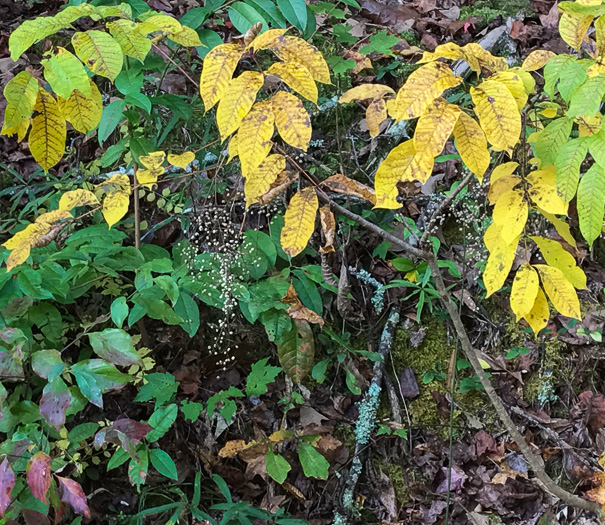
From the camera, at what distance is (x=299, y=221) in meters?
1.26

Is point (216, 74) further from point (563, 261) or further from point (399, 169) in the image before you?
point (563, 261)

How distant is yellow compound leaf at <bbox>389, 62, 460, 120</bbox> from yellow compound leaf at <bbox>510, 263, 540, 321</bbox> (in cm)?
46

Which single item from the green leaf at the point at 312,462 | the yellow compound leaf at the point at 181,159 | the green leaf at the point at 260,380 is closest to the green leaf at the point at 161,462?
the green leaf at the point at 260,380

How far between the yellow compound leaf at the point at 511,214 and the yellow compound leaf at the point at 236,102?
56cm

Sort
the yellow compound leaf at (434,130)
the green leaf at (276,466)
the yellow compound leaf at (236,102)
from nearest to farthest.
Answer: the yellow compound leaf at (434,130) < the yellow compound leaf at (236,102) < the green leaf at (276,466)

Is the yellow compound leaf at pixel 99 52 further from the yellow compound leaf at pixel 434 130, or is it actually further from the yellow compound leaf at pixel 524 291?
the yellow compound leaf at pixel 524 291


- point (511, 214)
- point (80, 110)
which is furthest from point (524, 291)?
point (80, 110)

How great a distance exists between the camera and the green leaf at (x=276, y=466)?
215cm

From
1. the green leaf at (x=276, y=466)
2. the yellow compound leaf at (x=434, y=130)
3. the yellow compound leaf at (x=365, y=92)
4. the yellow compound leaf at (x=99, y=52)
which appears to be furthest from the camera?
the green leaf at (x=276, y=466)

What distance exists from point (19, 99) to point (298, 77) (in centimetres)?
66

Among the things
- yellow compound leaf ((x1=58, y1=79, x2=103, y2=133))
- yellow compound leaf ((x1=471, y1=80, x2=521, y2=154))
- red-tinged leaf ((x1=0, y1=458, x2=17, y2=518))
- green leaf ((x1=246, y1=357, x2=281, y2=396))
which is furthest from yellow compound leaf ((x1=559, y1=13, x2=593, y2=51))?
red-tinged leaf ((x1=0, y1=458, x2=17, y2=518))

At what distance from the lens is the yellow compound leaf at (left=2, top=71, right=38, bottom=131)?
122 cm

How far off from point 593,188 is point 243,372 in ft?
6.29

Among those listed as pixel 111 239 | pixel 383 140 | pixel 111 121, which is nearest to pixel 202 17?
pixel 111 121
